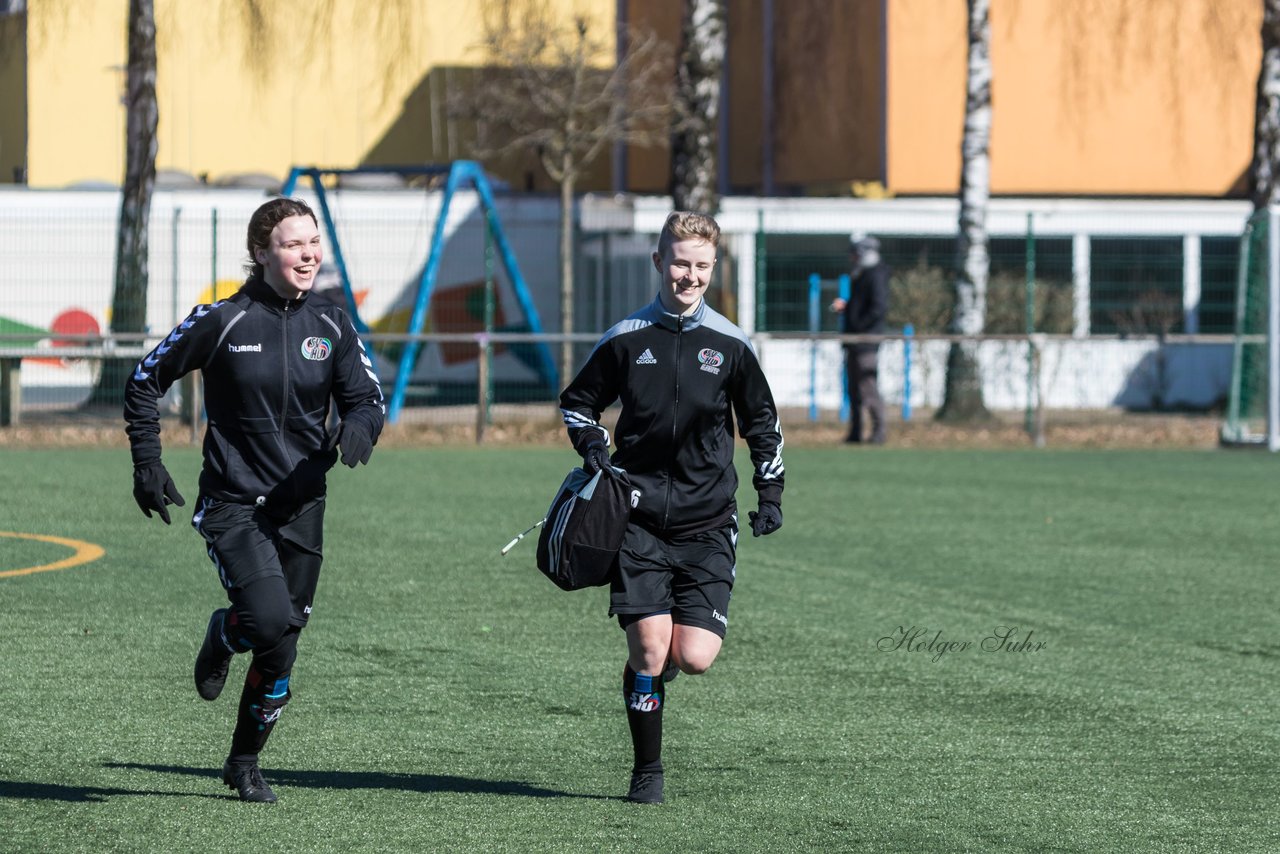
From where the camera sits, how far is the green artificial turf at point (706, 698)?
5.80m

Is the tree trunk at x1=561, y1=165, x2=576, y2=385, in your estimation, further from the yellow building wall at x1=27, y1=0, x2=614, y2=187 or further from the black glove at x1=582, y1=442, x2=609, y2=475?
the black glove at x1=582, y1=442, x2=609, y2=475

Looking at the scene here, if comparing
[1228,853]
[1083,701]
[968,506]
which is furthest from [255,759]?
[968,506]

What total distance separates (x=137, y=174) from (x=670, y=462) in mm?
17994

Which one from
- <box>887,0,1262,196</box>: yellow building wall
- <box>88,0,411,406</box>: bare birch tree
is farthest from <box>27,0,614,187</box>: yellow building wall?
<box>88,0,411,406</box>: bare birch tree

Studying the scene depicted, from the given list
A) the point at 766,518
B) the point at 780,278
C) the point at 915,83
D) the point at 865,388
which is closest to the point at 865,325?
the point at 865,388

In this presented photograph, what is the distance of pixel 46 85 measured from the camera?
117ft

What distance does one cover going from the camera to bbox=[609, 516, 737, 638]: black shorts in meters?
6.00

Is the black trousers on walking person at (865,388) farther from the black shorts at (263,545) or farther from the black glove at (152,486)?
the black glove at (152,486)

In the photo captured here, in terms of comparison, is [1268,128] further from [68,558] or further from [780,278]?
[68,558]

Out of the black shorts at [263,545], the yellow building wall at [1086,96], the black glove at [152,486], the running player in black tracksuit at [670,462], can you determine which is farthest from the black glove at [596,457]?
the yellow building wall at [1086,96]

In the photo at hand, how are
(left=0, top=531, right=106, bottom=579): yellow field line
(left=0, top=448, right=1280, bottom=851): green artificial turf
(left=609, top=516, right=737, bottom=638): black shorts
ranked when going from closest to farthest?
(left=0, top=448, right=1280, bottom=851): green artificial turf, (left=609, top=516, right=737, bottom=638): black shorts, (left=0, top=531, right=106, bottom=579): yellow field line

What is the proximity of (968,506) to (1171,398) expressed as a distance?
11.1 meters

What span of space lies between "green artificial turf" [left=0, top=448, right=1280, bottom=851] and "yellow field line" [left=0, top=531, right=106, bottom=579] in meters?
0.11

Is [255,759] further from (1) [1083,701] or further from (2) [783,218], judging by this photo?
(2) [783,218]
